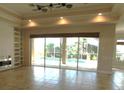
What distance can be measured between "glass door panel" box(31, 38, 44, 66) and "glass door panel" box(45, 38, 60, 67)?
396 millimetres

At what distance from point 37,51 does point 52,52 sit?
4.00 ft

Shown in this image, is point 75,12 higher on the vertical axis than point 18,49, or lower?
higher

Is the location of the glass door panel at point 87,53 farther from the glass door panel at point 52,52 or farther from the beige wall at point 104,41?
the glass door panel at point 52,52

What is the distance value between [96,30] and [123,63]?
465 cm

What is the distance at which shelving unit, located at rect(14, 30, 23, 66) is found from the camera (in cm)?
809

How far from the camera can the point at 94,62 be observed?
737cm

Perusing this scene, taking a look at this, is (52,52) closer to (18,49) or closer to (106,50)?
(18,49)

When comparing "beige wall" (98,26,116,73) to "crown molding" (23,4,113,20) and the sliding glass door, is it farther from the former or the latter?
"crown molding" (23,4,113,20)

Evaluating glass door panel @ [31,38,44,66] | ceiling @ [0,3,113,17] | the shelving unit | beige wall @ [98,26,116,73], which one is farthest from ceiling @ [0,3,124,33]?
glass door panel @ [31,38,44,66]

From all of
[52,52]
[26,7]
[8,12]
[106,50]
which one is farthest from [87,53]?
[8,12]

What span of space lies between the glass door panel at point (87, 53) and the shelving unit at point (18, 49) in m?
4.16

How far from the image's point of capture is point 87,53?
7508mm

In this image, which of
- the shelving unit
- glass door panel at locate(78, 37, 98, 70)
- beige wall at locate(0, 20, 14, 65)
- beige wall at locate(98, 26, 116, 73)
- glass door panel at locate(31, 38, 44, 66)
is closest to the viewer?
beige wall at locate(98, 26, 116, 73)

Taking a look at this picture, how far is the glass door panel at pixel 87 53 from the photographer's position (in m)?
7.29
